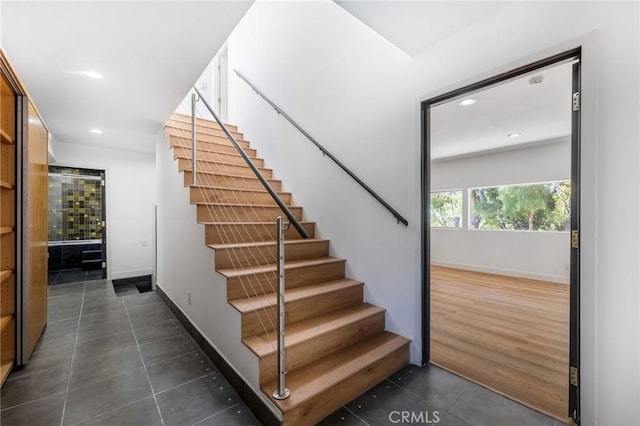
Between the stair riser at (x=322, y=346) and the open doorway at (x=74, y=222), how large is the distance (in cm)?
555


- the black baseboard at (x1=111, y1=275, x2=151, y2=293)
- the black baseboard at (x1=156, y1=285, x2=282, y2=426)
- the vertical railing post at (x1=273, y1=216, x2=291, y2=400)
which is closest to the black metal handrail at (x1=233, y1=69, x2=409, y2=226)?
the vertical railing post at (x1=273, y1=216, x2=291, y2=400)

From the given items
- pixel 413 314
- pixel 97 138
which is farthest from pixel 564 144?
pixel 97 138

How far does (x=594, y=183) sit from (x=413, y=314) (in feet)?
4.57

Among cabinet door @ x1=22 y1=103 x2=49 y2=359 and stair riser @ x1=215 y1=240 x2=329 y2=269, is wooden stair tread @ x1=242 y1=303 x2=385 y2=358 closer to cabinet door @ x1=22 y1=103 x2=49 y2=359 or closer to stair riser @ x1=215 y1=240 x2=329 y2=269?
stair riser @ x1=215 y1=240 x2=329 y2=269

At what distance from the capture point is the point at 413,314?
2219mm

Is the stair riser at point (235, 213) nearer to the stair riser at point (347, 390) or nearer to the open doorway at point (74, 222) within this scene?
the stair riser at point (347, 390)

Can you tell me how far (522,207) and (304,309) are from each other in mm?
5264

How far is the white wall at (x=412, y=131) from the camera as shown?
1.35 m

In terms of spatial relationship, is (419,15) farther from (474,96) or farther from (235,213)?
(235,213)

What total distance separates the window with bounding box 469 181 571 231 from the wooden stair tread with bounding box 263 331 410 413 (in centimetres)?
462

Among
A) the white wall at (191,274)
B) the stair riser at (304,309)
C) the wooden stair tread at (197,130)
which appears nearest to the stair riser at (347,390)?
the white wall at (191,274)

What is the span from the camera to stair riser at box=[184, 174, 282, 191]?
120 inches

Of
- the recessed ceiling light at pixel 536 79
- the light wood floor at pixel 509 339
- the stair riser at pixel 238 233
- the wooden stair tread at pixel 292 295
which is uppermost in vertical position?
the recessed ceiling light at pixel 536 79

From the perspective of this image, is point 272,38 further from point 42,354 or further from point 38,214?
point 42,354
